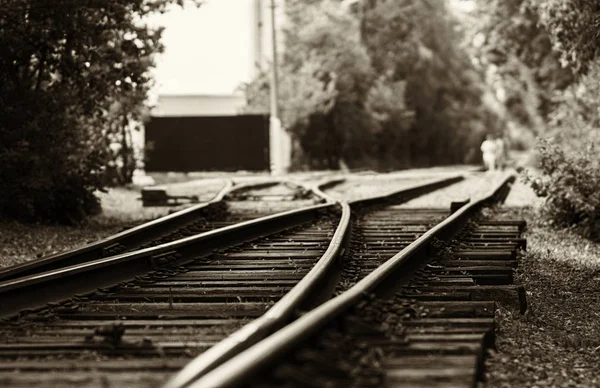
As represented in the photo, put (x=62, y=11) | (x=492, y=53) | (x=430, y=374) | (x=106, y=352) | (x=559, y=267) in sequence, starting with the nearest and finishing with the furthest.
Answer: (x=430, y=374), (x=106, y=352), (x=559, y=267), (x=62, y=11), (x=492, y=53)

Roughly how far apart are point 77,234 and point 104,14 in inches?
141

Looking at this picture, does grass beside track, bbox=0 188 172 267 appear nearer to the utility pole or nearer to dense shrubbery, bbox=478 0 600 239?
dense shrubbery, bbox=478 0 600 239

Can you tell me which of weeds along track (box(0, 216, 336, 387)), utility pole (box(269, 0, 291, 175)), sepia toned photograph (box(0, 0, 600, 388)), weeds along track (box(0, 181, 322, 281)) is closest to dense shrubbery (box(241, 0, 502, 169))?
utility pole (box(269, 0, 291, 175))

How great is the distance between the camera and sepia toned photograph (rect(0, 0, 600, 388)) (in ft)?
15.3

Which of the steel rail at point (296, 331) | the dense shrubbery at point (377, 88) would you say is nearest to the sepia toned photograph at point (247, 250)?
the steel rail at point (296, 331)

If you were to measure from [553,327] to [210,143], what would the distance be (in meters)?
29.2

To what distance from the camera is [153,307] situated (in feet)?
20.6

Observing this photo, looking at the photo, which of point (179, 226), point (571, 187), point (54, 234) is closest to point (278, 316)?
point (179, 226)

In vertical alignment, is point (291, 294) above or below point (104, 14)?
below

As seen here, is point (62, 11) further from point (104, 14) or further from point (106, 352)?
point (106, 352)

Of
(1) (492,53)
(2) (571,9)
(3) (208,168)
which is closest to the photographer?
(2) (571,9)

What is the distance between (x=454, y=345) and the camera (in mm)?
5023

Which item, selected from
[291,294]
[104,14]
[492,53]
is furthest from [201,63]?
[291,294]

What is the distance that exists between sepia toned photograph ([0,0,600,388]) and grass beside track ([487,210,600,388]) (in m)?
0.02
